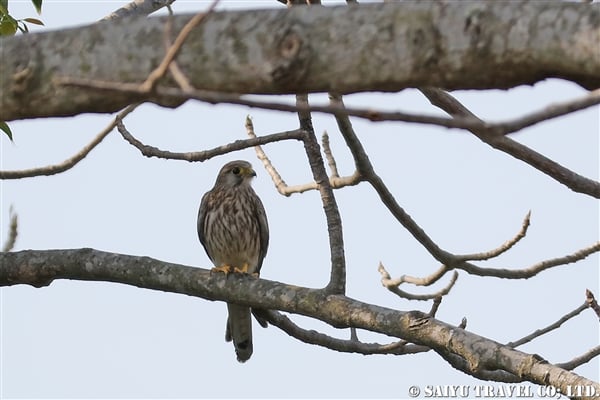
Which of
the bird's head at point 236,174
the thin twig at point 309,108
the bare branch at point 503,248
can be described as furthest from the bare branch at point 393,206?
the bird's head at point 236,174

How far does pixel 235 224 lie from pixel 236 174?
661 mm

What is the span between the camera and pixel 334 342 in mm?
4598

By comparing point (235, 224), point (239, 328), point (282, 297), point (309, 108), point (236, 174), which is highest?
point (236, 174)

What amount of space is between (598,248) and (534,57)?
255 centimetres

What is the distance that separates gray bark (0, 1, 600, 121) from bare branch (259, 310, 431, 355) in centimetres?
233

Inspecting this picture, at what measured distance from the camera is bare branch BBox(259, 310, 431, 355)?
4.44 m

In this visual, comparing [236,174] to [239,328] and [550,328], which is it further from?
[550,328]

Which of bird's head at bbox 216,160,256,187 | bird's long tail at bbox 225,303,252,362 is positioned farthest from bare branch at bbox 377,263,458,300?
bird's head at bbox 216,160,256,187

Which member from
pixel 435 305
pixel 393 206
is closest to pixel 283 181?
pixel 393 206

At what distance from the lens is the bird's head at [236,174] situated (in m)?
8.38

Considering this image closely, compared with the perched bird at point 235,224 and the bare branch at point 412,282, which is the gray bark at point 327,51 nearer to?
the bare branch at point 412,282

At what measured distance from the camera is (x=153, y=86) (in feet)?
6.10

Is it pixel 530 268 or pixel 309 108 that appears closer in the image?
pixel 309 108

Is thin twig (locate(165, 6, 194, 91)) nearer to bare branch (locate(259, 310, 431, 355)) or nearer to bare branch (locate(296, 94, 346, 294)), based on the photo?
bare branch (locate(296, 94, 346, 294))
